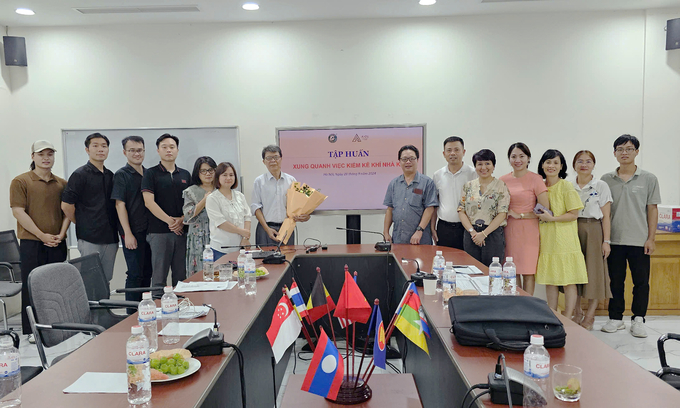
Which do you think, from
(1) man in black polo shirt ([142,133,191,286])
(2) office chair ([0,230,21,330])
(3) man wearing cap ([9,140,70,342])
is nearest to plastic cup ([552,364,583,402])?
(1) man in black polo shirt ([142,133,191,286])

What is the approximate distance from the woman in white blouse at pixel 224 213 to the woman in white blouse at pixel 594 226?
2.86m

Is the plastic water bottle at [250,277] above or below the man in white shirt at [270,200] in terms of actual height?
below

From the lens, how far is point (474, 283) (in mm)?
2314

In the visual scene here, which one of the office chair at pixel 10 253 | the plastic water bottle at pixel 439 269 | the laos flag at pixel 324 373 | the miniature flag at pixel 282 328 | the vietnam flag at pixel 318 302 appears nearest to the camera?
the laos flag at pixel 324 373

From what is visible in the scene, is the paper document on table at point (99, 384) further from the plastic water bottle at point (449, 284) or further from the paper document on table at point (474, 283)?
the paper document on table at point (474, 283)

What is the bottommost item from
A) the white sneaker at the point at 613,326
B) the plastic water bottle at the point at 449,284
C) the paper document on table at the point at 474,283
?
the white sneaker at the point at 613,326

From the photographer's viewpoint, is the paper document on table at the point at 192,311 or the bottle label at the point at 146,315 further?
the paper document on table at the point at 192,311

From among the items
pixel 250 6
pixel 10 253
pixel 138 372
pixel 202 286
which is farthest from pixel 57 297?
pixel 250 6

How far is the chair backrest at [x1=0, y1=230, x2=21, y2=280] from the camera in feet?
13.6

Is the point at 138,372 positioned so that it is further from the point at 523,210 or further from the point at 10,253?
the point at 10,253

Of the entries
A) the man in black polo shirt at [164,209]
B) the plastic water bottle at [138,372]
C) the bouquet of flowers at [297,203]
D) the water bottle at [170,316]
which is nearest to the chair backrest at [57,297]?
the water bottle at [170,316]

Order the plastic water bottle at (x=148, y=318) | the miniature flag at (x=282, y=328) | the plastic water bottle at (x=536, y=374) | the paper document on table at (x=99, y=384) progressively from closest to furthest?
1. the plastic water bottle at (x=536, y=374)
2. the paper document on table at (x=99, y=384)
3. the miniature flag at (x=282, y=328)
4. the plastic water bottle at (x=148, y=318)

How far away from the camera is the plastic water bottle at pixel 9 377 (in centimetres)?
122

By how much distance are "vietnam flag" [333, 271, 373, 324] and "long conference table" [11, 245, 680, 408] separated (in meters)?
0.29
